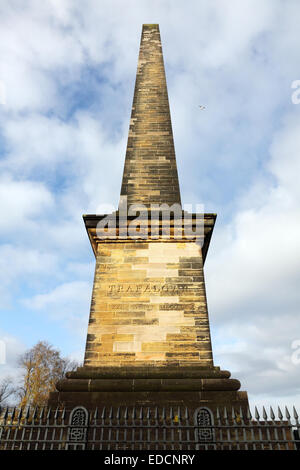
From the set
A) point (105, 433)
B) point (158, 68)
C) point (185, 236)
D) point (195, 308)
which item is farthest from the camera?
point (158, 68)

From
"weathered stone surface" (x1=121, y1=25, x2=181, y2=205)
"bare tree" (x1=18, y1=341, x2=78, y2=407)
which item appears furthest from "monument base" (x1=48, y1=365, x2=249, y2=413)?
"bare tree" (x1=18, y1=341, x2=78, y2=407)

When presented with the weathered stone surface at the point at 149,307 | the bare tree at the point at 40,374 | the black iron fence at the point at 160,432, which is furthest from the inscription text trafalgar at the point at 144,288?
the bare tree at the point at 40,374

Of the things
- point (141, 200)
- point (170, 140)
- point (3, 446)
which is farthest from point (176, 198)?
point (3, 446)

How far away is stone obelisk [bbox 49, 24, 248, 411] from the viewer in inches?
225

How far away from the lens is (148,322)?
22.4 ft

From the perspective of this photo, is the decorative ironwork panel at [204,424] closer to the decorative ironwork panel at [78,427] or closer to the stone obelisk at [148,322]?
the stone obelisk at [148,322]

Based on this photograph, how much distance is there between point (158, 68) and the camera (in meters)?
13.5

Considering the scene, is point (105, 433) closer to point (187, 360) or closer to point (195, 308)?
point (187, 360)

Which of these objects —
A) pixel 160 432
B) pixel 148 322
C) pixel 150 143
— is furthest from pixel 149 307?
pixel 150 143

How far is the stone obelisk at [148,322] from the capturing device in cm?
571

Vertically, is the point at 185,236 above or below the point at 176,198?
below

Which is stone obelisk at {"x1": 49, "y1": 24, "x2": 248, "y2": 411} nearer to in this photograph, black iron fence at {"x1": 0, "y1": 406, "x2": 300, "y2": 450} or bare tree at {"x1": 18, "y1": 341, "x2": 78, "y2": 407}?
black iron fence at {"x1": 0, "y1": 406, "x2": 300, "y2": 450}

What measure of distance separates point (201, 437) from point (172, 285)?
3163 millimetres

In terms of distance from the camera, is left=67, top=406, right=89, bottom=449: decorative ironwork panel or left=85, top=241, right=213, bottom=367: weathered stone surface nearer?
left=67, top=406, right=89, bottom=449: decorative ironwork panel
